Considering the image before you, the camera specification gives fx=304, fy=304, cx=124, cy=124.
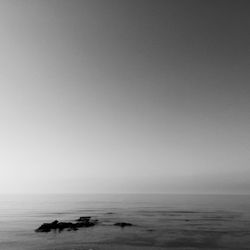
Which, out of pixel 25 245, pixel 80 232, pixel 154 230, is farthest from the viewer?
pixel 154 230

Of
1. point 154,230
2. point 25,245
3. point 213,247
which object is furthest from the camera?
point 154,230

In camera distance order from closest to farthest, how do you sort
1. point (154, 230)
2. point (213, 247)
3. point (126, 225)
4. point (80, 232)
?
1. point (213, 247)
2. point (80, 232)
3. point (154, 230)
4. point (126, 225)

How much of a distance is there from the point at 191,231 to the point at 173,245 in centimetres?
1466

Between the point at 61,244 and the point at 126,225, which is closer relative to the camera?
the point at 61,244

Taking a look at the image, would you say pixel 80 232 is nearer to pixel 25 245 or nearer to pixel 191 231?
pixel 25 245

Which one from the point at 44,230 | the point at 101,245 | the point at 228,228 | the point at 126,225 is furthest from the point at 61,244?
the point at 228,228

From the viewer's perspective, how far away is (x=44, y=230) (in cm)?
5966

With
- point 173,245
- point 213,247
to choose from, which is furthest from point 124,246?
point 213,247

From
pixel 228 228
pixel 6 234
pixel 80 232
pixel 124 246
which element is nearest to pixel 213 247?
pixel 124 246

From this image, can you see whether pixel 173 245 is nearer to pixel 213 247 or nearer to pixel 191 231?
pixel 213 247

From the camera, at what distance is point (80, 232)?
186ft

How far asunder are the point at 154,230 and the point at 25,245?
25.3 m

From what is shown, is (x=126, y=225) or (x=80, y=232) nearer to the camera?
(x=80, y=232)

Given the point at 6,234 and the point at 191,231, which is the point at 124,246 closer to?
the point at 191,231
